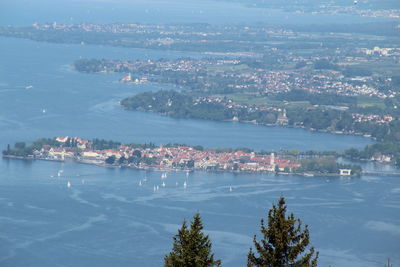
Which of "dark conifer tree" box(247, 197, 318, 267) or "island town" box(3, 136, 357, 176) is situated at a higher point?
"island town" box(3, 136, 357, 176)

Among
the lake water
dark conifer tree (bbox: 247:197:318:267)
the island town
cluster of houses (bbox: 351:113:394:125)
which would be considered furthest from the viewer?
cluster of houses (bbox: 351:113:394:125)

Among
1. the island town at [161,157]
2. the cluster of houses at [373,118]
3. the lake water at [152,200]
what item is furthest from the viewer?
the cluster of houses at [373,118]

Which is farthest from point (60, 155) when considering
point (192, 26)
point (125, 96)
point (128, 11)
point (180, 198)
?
point (128, 11)

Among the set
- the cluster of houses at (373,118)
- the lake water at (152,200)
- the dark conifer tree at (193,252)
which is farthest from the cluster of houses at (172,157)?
the dark conifer tree at (193,252)

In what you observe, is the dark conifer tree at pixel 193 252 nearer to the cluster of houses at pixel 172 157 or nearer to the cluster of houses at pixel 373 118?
the cluster of houses at pixel 172 157

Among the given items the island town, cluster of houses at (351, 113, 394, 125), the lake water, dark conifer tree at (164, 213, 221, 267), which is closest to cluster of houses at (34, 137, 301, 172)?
the island town

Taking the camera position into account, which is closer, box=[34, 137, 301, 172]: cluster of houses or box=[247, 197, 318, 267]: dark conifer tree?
box=[247, 197, 318, 267]: dark conifer tree

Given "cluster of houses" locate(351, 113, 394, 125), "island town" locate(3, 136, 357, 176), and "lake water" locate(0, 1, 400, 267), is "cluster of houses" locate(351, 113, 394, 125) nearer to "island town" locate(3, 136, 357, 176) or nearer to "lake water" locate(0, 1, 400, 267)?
"lake water" locate(0, 1, 400, 267)
